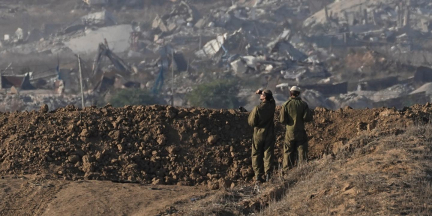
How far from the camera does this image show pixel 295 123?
23.9 ft

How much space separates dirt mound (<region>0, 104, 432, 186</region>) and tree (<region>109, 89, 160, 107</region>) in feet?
115

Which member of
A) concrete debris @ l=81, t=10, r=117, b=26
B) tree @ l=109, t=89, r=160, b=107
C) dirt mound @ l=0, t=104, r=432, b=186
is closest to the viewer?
dirt mound @ l=0, t=104, r=432, b=186

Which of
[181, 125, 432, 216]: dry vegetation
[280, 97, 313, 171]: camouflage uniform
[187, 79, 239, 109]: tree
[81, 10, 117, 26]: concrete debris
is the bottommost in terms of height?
[187, 79, 239, 109]: tree

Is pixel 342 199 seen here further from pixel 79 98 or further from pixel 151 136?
pixel 79 98

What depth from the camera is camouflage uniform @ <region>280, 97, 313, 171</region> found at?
728 cm

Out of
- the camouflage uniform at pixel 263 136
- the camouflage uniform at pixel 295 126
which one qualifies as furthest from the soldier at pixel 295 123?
the camouflage uniform at pixel 263 136

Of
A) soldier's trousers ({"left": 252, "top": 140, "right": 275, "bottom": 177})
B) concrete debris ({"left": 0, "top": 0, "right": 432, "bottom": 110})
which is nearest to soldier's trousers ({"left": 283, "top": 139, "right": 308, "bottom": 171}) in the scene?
soldier's trousers ({"left": 252, "top": 140, "right": 275, "bottom": 177})

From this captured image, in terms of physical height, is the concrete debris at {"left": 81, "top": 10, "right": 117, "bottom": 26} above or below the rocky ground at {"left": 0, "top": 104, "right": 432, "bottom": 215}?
above

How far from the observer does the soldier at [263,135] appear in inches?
286

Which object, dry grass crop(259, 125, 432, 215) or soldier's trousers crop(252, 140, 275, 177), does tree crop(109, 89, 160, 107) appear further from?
dry grass crop(259, 125, 432, 215)

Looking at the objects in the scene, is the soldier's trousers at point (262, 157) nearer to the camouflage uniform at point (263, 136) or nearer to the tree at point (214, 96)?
the camouflage uniform at point (263, 136)

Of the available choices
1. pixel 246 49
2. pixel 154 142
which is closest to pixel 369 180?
pixel 154 142

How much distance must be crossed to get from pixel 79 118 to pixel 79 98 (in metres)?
38.2

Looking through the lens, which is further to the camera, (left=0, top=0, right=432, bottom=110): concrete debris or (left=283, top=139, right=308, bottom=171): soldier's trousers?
(left=0, top=0, right=432, bottom=110): concrete debris
